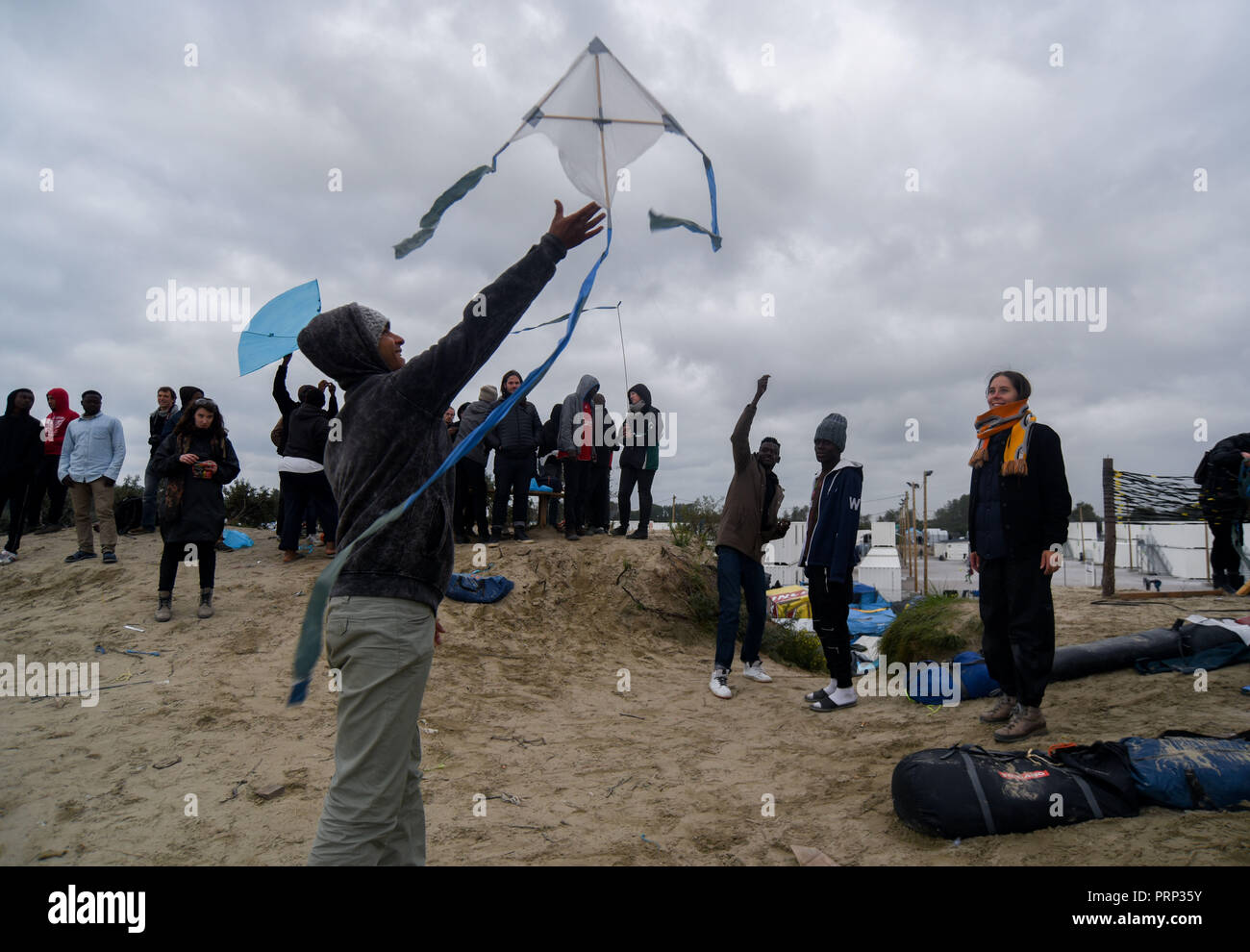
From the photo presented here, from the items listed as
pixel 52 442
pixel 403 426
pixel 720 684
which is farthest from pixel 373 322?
pixel 52 442

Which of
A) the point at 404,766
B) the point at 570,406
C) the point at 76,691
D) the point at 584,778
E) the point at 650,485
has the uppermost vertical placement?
the point at 570,406

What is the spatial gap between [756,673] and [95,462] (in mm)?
7487

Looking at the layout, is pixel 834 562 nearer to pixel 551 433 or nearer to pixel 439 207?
pixel 439 207

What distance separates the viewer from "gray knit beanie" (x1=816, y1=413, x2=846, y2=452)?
18.1ft

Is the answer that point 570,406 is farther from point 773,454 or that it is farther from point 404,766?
point 404,766

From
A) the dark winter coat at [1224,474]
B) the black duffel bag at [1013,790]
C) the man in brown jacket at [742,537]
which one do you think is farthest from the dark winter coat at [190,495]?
the dark winter coat at [1224,474]

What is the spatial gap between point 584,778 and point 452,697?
1.85m

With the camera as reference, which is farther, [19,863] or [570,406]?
[570,406]

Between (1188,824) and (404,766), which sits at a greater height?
(404,766)

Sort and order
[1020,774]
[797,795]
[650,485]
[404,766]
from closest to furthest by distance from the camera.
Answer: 1. [404,766]
2. [1020,774]
3. [797,795]
4. [650,485]

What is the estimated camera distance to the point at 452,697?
18.1 feet

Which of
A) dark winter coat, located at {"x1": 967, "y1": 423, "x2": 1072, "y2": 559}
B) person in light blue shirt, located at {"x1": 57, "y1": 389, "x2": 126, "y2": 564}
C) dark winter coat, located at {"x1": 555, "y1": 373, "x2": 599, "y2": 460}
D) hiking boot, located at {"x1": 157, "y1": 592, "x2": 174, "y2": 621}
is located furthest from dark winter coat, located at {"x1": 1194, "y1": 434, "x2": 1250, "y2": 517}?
person in light blue shirt, located at {"x1": 57, "y1": 389, "x2": 126, "y2": 564}

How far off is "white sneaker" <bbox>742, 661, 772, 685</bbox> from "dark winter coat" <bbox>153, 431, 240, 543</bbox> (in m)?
4.94
